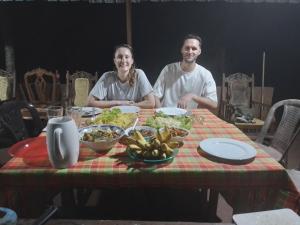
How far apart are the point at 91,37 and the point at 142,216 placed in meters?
3.28

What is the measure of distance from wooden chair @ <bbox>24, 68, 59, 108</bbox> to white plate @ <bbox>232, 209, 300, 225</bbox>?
400cm

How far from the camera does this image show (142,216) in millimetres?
2299

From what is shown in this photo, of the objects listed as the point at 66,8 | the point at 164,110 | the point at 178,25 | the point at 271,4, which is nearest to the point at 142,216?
the point at 164,110

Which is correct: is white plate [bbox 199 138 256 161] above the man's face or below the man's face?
below

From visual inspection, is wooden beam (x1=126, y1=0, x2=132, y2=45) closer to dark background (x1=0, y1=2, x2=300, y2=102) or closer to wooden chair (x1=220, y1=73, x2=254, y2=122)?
dark background (x1=0, y1=2, x2=300, y2=102)

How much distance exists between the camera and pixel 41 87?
4559 mm

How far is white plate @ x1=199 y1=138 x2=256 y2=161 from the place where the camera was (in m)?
1.39

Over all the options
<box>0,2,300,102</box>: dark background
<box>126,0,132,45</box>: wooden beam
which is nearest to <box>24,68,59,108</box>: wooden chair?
<box>0,2,300,102</box>: dark background

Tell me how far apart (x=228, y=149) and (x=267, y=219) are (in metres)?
0.74

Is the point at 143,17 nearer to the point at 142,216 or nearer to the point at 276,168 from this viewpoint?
the point at 142,216

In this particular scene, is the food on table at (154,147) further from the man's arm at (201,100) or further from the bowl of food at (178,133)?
the man's arm at (201,100)

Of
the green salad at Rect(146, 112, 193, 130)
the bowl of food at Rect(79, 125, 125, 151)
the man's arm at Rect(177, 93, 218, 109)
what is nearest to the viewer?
the bowl of food at Rect(79, 125, 125, 151)

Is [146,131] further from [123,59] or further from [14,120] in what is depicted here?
[123,59]

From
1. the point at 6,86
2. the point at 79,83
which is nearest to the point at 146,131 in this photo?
the point at 79,83
